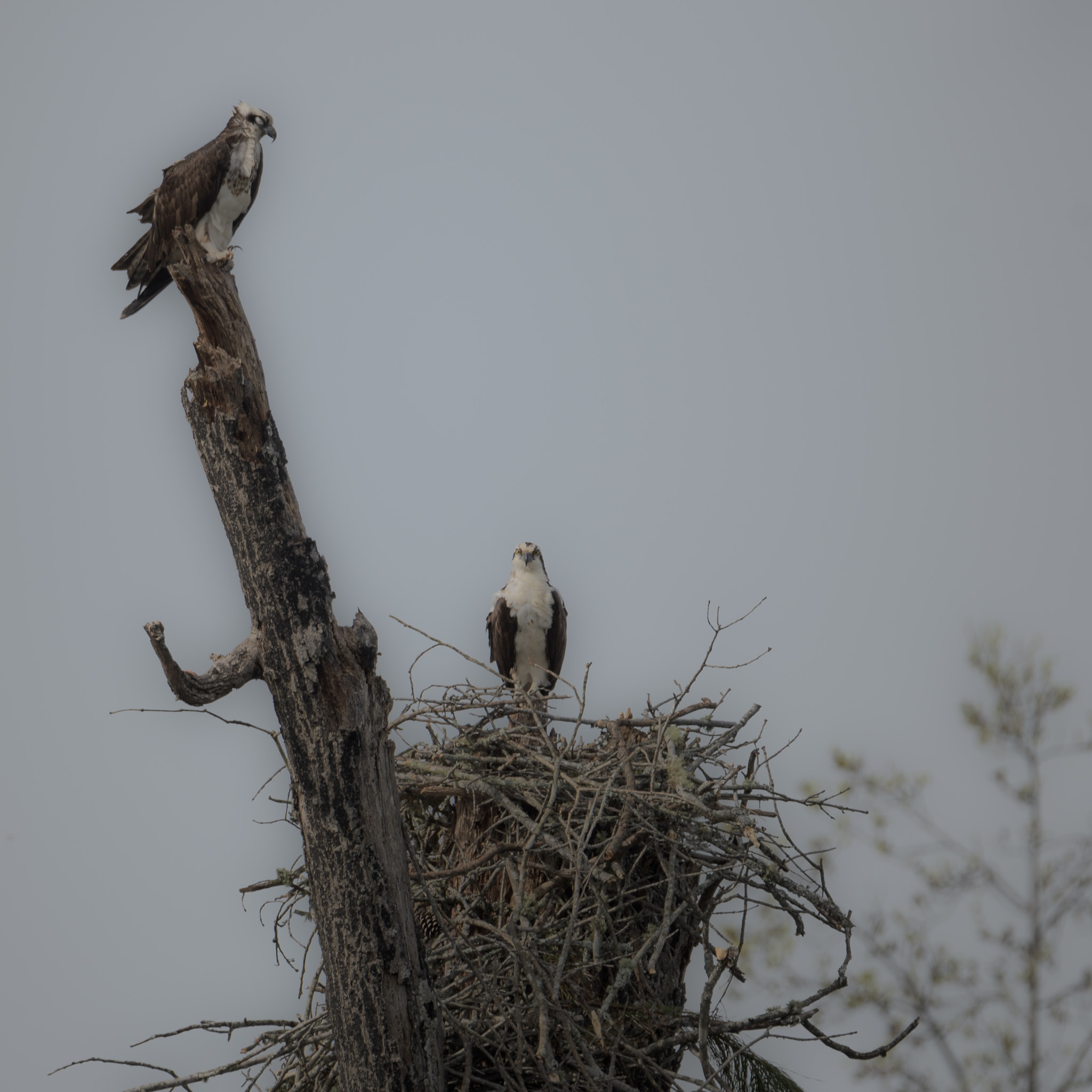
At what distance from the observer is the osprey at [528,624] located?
6.75m

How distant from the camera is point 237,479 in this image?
3.29 metres

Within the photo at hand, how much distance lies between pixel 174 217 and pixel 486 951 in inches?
156

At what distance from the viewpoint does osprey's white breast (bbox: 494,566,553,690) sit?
673 cm

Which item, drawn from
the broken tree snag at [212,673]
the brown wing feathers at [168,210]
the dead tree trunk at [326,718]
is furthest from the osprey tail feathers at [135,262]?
the broken tree snag at [212,673]

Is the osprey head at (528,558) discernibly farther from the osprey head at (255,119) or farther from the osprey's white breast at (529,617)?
the osprey head at (255,119)

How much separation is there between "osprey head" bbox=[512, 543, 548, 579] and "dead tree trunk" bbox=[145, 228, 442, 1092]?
3553 millimetres

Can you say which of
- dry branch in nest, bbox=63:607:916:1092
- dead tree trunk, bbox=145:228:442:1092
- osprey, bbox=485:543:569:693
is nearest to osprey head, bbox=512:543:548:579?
osprey, bbox=485:543:569:693

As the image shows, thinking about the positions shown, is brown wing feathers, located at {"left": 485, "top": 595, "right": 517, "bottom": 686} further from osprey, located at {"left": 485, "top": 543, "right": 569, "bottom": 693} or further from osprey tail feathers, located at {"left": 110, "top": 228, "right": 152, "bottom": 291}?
osprey tail feathers, located at {"left": 110, "top": 228, "right": 152, "bottom": 291}

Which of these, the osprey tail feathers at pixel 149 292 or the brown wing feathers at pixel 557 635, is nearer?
the osprey tail feathers at pixel 149 292

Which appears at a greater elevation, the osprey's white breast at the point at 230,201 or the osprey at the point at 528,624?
the osprey's white breast at the point at 230,201

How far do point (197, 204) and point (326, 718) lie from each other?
338 centimetres

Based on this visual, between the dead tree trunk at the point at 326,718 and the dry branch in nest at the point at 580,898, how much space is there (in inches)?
11.9

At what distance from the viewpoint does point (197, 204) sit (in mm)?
5371

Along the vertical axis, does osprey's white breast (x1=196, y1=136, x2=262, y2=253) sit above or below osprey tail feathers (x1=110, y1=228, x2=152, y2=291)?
above
